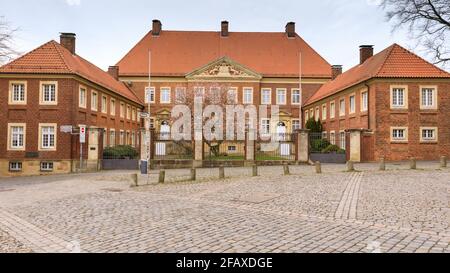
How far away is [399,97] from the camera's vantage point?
26266 millimetres

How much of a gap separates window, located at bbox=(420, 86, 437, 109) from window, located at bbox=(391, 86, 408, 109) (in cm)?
113

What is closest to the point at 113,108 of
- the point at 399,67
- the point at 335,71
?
the point at 399,67

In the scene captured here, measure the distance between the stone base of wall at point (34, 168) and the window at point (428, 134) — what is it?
2327 centimetres

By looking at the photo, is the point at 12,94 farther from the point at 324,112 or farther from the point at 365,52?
the point at 365,52

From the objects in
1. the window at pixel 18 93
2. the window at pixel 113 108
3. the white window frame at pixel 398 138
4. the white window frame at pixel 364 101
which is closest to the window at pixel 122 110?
the window at pixel 113 108

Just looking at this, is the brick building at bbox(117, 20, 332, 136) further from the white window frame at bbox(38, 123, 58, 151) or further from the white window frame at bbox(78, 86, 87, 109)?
the white window frame at bbox(38, 123, 58, 151)

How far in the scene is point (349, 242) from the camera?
5.71 m

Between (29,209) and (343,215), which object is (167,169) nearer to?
(29,209)

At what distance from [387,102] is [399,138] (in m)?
2.57

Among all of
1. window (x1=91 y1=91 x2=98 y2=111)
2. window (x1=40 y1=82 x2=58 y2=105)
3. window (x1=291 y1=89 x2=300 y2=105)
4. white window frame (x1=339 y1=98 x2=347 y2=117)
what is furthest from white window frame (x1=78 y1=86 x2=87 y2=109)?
window (x1=291 y1=89 x2=300 y2=105)

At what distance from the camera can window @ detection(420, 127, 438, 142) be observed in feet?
84.2

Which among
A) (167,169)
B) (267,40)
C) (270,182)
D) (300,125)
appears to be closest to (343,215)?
(270,182)

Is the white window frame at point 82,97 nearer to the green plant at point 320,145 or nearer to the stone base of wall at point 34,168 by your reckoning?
the stone base of wall at point 34,168

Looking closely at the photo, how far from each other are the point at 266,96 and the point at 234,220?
39.6 m
